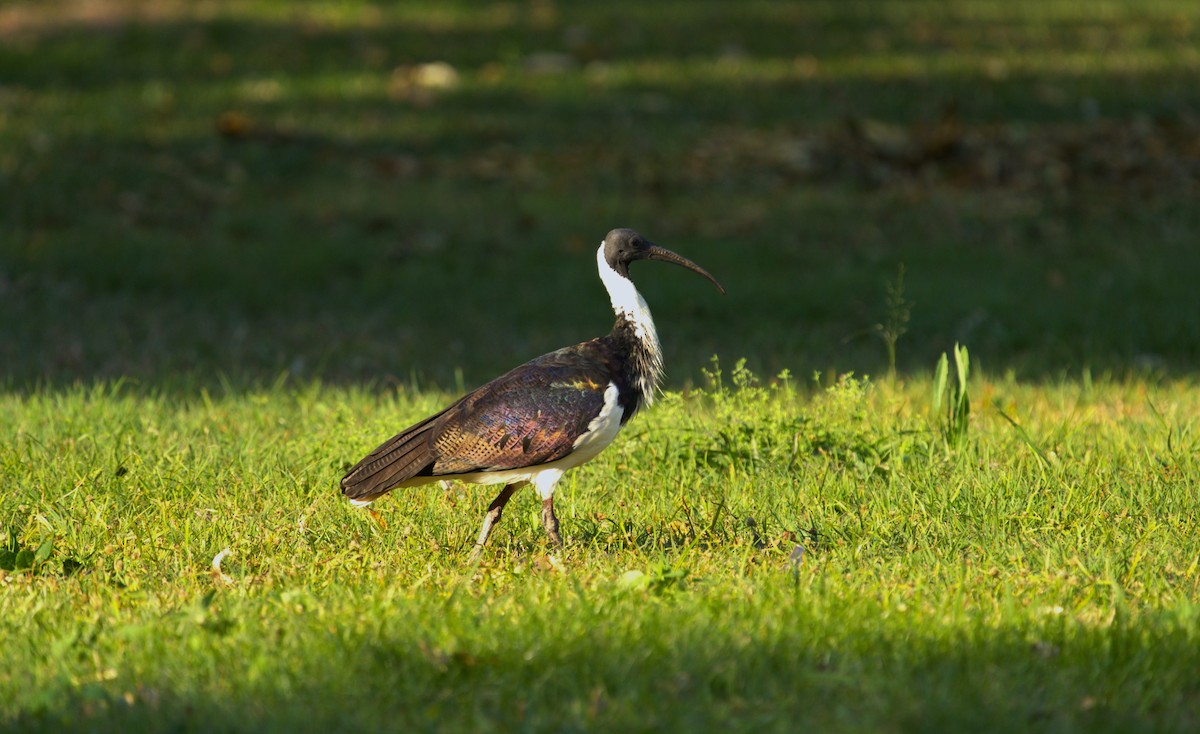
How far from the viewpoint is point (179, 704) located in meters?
4.12

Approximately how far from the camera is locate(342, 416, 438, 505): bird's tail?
549 cm

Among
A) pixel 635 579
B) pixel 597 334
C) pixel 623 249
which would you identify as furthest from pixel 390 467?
→ pixel 597 334

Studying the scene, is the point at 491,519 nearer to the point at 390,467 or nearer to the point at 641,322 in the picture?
the point at 390,467

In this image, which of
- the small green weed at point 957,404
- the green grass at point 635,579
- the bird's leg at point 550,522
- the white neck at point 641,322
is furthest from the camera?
the small green weed at point 957,404

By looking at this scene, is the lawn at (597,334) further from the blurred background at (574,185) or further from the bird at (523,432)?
the bird at (523,432)

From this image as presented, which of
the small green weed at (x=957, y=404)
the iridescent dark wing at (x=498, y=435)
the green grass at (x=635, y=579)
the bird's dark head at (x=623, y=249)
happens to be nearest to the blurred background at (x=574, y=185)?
the small green weed at (x=957, y=404)

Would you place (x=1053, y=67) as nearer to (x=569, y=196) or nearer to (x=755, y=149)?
(x=755, y=149)

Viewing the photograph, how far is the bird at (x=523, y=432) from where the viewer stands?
5480 millimetres

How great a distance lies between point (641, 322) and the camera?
19.2 feet

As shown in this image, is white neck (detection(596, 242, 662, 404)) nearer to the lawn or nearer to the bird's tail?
the lawn

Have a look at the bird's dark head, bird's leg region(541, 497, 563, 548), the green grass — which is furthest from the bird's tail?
the bird's dark head

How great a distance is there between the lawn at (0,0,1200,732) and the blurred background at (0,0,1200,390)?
57 mm

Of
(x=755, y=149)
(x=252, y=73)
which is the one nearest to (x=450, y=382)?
(x=755, y=149)

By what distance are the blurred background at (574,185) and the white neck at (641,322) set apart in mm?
1739
